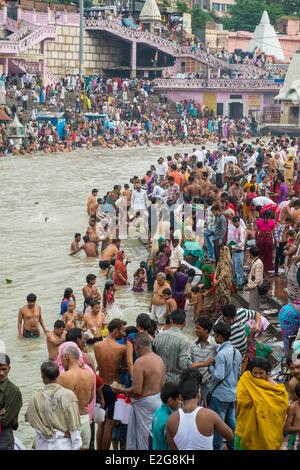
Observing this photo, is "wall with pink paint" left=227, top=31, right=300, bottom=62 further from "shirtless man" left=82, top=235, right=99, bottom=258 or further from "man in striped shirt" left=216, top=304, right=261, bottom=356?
"man in striped shirt" left=216, top=304, right=261, bottom=356

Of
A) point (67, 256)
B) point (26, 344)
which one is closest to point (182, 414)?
point (26, 344)

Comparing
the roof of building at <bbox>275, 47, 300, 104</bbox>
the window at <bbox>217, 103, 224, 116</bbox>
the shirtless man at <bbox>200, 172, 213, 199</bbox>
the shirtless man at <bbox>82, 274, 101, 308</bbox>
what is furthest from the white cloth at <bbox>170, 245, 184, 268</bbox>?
the window at <bbox>217, 103, 224, 116</bbox>

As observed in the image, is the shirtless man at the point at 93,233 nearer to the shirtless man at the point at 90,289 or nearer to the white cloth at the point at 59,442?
the shirtless man at the point at 90,289

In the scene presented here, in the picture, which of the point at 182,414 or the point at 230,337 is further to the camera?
the point at 230,337

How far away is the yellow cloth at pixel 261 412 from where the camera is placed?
6.62 m

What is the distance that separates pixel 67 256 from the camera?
1795 cm

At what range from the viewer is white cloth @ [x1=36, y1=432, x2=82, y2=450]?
6.69 meters

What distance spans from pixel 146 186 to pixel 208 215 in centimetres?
600

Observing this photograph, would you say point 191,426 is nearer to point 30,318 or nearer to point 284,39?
point 30,318

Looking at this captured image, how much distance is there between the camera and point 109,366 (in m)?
7.99

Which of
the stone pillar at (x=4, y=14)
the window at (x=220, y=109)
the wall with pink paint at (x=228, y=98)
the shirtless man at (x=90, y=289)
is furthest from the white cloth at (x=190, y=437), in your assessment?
the window at (x=220, y=109)

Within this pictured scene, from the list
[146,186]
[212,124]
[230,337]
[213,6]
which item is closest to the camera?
[230,337]

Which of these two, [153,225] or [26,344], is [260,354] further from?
[153,225]

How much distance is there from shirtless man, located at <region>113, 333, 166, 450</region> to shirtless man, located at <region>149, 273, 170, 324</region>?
4392mm
